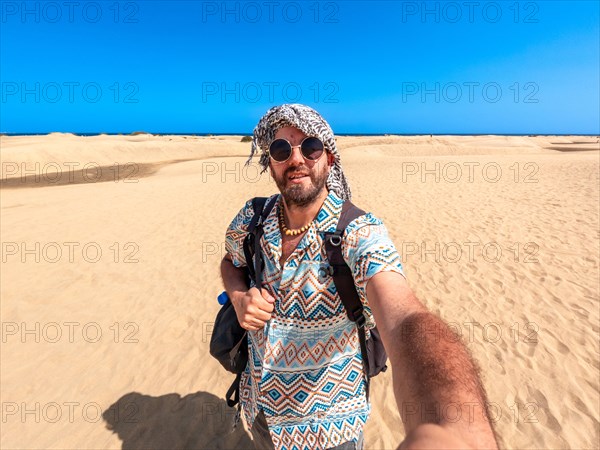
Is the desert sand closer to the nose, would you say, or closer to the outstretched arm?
the outstretched arm

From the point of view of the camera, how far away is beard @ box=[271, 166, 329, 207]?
1.47m

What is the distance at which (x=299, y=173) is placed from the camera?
1.51m

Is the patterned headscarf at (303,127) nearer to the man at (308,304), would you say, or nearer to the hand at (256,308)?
the man at (308,304)

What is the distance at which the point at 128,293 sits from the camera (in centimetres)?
623

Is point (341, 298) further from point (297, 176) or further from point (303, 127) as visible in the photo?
point (303, 127)

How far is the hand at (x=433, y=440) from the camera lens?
65cm

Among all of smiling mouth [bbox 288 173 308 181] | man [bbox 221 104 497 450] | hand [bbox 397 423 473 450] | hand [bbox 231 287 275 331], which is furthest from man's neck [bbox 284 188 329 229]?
hand [bbox 397 423 473 450]

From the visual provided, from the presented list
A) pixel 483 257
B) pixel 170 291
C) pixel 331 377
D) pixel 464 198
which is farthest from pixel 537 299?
pixel 464 198

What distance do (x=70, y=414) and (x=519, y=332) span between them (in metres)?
5.75

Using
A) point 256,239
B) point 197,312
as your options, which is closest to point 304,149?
point 256,239

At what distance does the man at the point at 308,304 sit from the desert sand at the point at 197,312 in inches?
68.0

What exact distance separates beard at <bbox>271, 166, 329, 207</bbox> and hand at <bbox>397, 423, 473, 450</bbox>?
0.98 m

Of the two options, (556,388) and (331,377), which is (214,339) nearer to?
(331,377)

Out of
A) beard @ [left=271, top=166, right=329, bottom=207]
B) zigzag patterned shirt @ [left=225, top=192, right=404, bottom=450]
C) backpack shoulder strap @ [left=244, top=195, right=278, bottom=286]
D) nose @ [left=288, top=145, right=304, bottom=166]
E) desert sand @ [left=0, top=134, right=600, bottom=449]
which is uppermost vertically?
nose @ [left=288, top=145, right=304, bottom=166]
